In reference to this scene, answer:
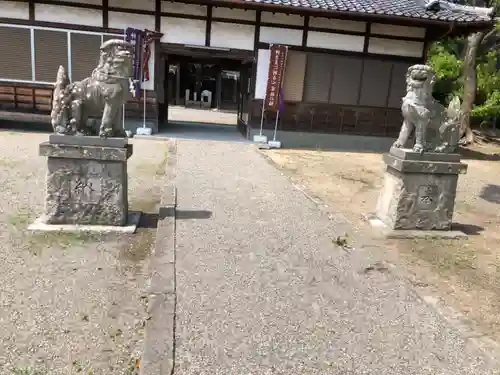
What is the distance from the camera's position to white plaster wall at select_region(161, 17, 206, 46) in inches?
460

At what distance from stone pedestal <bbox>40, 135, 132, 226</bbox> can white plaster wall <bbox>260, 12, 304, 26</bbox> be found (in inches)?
334

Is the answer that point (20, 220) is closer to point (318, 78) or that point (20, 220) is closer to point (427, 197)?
point (427, 197)

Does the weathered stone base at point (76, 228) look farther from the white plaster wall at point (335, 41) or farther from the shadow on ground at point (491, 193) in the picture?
the white plaster wall at point (335, 41)

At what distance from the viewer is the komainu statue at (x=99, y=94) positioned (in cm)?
466

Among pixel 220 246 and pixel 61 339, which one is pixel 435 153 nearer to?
pixel 220 246

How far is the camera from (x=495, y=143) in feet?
56.3

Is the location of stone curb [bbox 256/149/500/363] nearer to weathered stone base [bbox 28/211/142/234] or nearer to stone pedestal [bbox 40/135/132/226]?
weathered stone base [bbox 28/211/142/234]

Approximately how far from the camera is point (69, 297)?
10.9 feet

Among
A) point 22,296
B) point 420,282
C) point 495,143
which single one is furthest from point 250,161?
point 495,143

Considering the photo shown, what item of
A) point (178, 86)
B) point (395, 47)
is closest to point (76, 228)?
point (395, 47)

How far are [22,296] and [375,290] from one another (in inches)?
113

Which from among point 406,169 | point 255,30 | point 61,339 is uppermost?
point 255,30

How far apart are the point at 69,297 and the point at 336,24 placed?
1114cm

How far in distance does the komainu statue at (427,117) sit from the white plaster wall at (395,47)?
7.64 m
